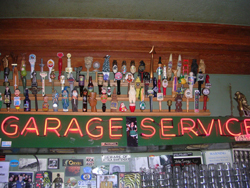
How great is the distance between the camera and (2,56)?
4.45 m

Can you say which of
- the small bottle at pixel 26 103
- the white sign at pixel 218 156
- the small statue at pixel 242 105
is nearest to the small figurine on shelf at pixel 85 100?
the small bottle at pixel 26 103

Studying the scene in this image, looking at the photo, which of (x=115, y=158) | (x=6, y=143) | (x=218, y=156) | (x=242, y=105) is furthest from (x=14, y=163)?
(x=242, y=105)

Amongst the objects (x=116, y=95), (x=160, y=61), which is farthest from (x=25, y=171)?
(x=160, y=61)

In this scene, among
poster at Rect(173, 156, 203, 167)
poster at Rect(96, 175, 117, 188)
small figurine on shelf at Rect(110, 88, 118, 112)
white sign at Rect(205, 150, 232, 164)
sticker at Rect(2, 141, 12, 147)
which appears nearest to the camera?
poster at Rect(96, 175, 117, 188)

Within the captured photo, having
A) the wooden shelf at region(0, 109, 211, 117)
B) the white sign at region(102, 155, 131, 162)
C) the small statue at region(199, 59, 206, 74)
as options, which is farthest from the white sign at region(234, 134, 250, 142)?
the white sign at region(102, 155, 131, 162)

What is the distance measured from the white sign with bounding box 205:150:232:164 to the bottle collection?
0.95 m

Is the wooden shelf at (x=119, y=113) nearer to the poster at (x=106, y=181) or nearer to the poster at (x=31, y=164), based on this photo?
the poster at (x=31, y=164)

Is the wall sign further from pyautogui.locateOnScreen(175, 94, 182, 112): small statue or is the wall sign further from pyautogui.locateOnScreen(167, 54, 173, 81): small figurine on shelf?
pyautogui.locateOnScreen(167, 54, 173, 81): small figurine on shelf

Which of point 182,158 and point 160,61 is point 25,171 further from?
point 160,61

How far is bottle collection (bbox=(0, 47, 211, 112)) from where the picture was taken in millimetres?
4227

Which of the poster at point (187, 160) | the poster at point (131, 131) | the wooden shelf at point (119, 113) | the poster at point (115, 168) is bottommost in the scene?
the poster at point (115, 168)

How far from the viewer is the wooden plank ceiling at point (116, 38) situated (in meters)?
3.85

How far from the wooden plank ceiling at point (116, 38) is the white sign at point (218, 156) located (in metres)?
2.08

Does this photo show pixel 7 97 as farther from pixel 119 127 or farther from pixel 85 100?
pixel 119 127
